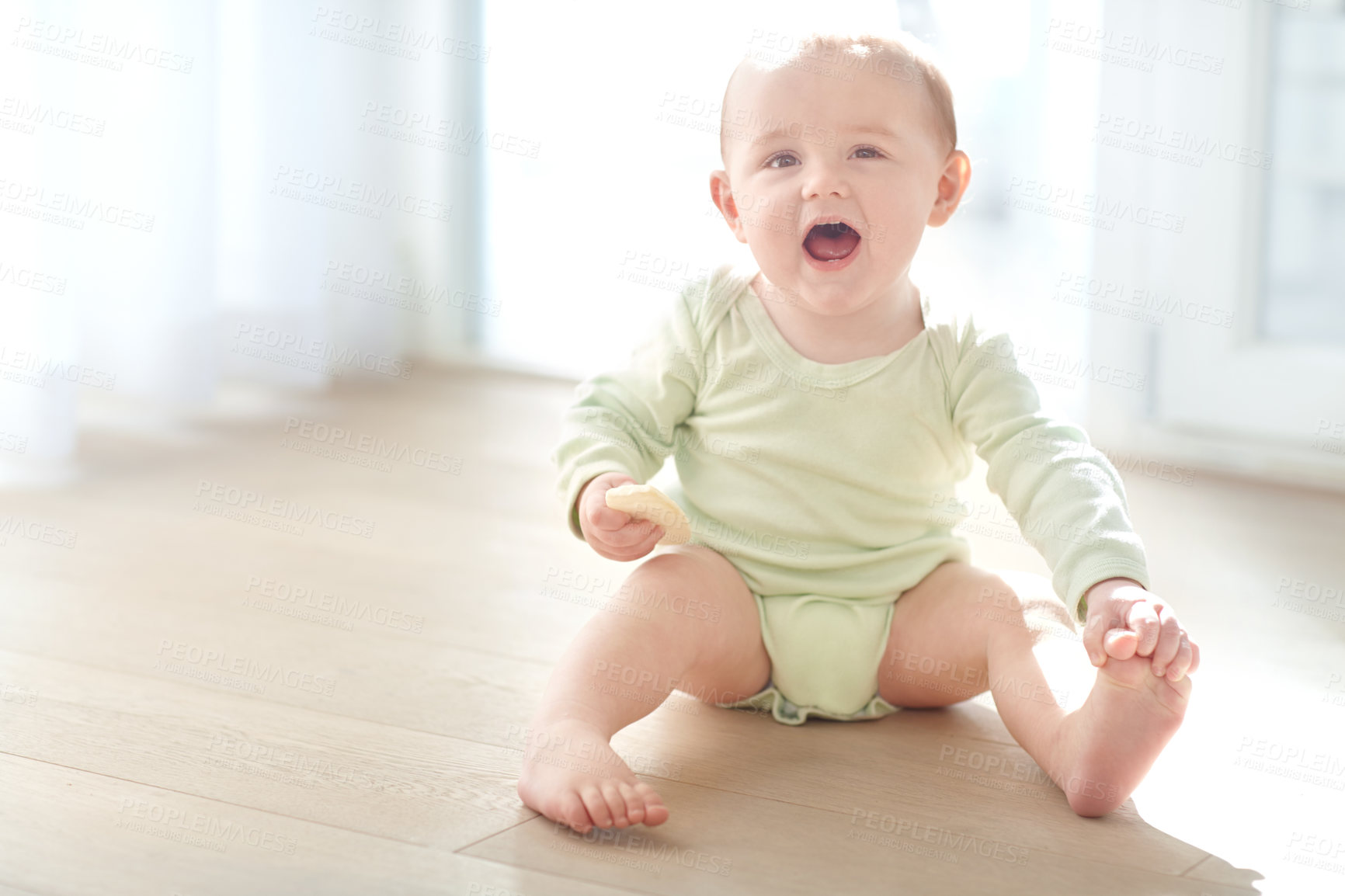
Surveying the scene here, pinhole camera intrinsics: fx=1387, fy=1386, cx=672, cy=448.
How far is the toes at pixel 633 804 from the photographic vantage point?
844mm

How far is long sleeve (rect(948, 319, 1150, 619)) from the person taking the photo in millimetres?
927

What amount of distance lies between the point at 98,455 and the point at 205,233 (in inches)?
16.4

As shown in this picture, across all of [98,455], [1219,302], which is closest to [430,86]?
[98,455]

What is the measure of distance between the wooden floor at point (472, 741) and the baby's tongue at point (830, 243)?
0.36 metres

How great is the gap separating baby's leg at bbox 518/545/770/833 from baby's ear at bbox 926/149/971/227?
0.32 meters

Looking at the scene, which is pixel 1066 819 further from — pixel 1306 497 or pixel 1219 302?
pixel 1219 302

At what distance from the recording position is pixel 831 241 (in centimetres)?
104

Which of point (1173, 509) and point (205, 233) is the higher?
point (205, 233)

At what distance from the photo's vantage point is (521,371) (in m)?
2.58

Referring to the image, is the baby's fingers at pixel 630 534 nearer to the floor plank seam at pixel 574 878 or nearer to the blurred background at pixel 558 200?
the floor plank seam at pixel 574 878

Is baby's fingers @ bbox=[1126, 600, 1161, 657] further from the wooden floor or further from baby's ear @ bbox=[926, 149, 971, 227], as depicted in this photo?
baby's ear @ bbox=[926, 149, 971, 227]
